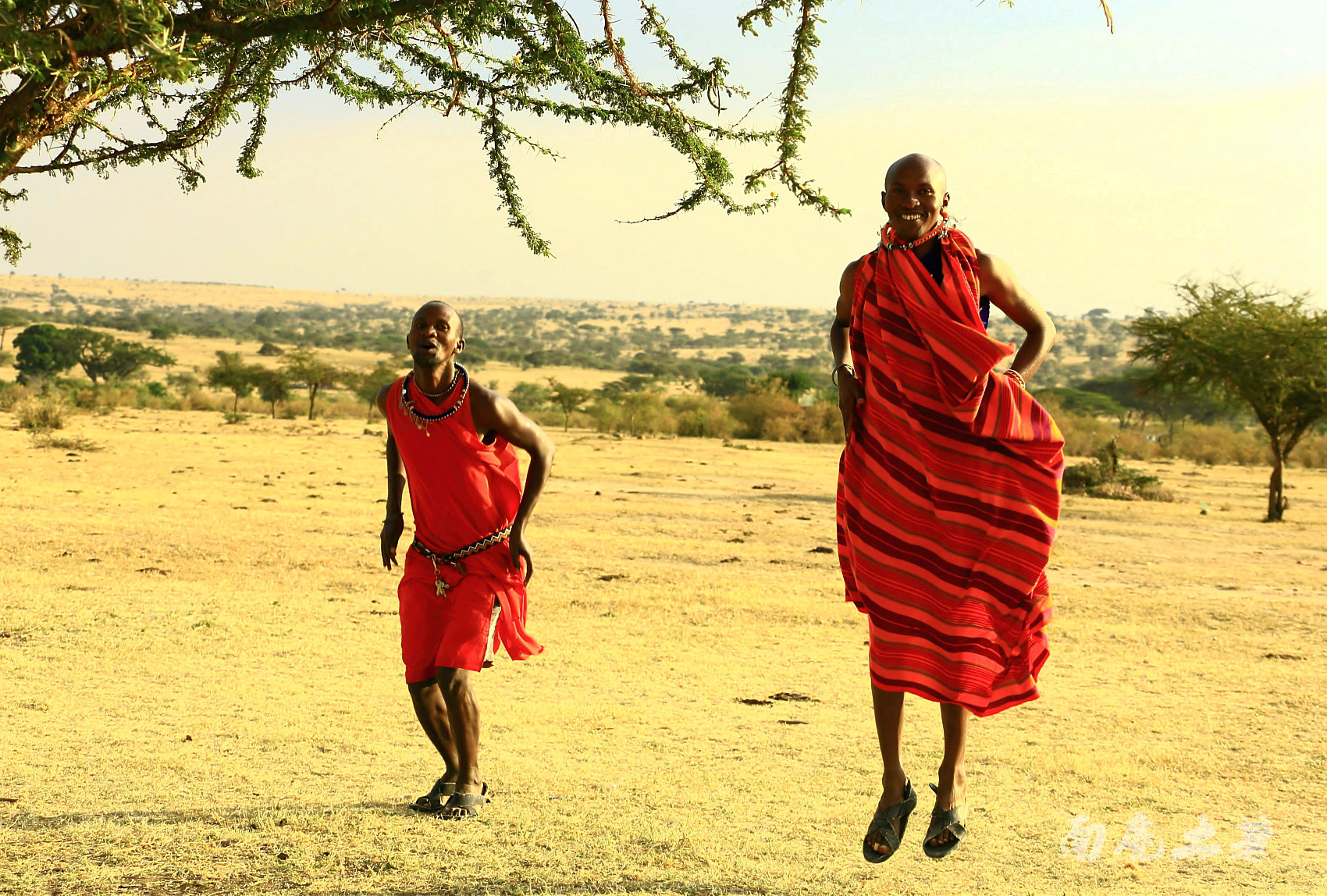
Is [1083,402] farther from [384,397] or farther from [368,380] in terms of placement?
[384,397]

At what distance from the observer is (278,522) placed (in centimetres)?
1445

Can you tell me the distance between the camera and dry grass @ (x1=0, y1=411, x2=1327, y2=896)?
425 cm

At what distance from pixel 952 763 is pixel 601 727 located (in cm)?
275

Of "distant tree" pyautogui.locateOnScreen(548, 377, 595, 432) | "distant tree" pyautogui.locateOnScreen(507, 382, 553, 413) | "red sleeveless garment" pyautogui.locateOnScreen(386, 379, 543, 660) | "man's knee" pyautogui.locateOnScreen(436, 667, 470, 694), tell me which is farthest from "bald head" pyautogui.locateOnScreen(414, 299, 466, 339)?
"distant tree" pyautogui.locateOnScreen(507, 382, 553, 413)

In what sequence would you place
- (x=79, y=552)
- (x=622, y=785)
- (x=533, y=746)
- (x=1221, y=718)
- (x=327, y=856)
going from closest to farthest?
1. (x=327, y=856)
2. (x=622, y=785)
3. (x=533, y=746)
4. (x=1221, y=718)
5. (x=79, y=552)

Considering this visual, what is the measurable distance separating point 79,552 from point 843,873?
909 centimetres

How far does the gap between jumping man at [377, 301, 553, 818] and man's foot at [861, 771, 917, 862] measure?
57.4 inches

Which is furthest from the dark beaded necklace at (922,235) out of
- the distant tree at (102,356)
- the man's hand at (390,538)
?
the distant tree at (102,356)

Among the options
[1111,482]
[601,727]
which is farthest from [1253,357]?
[601,727]

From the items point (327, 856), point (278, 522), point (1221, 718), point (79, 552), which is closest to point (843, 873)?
point (327, 856)

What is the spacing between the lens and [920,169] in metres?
3.84

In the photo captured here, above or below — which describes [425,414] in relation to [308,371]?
above

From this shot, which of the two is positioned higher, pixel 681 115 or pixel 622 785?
pixel 681 115

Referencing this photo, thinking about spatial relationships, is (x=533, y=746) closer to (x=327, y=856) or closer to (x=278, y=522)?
(x=327, y=856)
